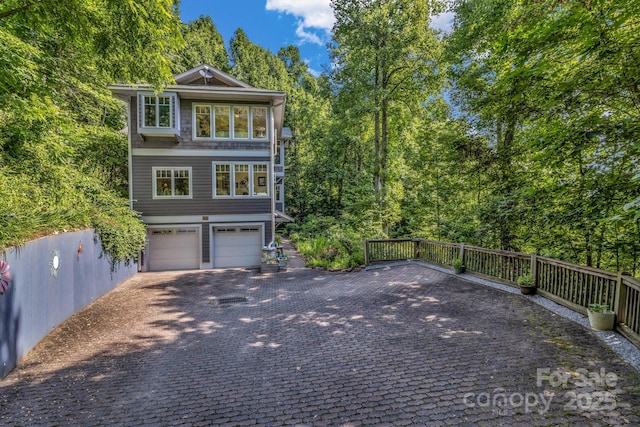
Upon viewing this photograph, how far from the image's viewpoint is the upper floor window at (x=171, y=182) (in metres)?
12.7

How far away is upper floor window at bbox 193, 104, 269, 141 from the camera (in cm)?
1295

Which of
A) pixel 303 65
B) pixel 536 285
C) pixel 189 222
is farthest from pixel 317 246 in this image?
pixel 303 65

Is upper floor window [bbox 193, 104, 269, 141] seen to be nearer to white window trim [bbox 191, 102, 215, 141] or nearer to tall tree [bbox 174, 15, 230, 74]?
white window trim [bbox 191, 102, 215, 141]

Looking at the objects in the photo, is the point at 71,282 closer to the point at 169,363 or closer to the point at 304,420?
the point at 169,363

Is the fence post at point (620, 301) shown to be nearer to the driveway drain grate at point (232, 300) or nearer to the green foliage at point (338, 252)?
the driveway drain grate at point (232, 300)

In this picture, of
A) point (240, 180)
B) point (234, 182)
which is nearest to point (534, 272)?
point (240, 180)

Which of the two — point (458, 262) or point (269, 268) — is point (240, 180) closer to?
point (269, 268)

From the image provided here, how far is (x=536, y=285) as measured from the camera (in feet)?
24.5

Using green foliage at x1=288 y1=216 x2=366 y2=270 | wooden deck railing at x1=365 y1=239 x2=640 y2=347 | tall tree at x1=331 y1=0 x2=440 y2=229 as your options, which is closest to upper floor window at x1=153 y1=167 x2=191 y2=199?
green foliage at x1=288 y1=216 x2=366 y2=270

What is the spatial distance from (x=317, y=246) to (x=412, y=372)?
38.1 feet

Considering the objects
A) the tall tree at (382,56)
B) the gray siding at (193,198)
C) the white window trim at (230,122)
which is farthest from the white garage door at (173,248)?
the tall tree at (382,56)

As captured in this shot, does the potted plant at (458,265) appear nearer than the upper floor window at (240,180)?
Yes

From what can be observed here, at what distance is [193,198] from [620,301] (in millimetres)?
13024

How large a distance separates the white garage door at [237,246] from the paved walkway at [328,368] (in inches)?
220
